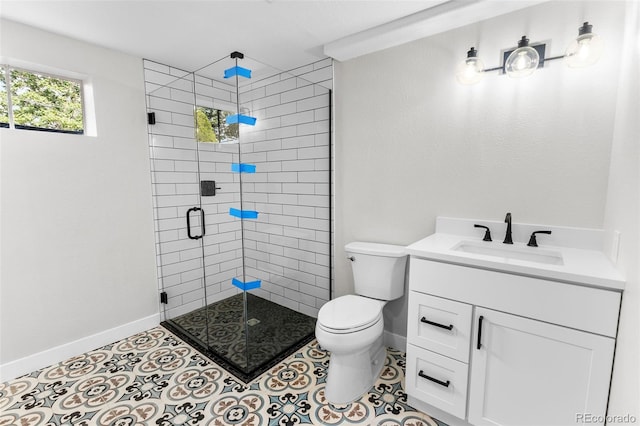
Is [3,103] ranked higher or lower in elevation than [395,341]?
higher

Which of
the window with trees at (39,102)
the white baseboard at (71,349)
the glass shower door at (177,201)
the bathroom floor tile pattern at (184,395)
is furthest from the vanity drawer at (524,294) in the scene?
the window with trees at (39,102)

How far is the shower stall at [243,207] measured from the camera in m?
2.06

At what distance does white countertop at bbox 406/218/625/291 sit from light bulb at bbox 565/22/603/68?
0.92 metres

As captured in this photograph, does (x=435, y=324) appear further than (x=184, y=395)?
No

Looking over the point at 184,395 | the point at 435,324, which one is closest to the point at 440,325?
the point at 435,324

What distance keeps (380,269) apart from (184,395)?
4.74 feet

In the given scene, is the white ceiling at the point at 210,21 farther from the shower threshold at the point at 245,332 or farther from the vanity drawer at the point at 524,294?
the shower threshold at the point at 245,332

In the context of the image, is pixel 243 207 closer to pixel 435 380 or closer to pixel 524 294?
pixel 435 380

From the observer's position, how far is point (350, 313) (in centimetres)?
180

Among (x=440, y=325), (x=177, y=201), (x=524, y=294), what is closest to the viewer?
(x=524, y=294)

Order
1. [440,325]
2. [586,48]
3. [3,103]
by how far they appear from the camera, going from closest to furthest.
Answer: [586,48] → [440,325] → [3,103]

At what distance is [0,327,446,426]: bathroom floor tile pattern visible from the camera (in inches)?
63.4

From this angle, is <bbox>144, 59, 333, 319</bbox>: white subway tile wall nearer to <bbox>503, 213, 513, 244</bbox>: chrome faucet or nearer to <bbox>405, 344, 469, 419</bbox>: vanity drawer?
<bbox>405, 344, 469, 419</bbox>: vanity drawer

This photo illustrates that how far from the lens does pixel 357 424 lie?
1.57 metres
